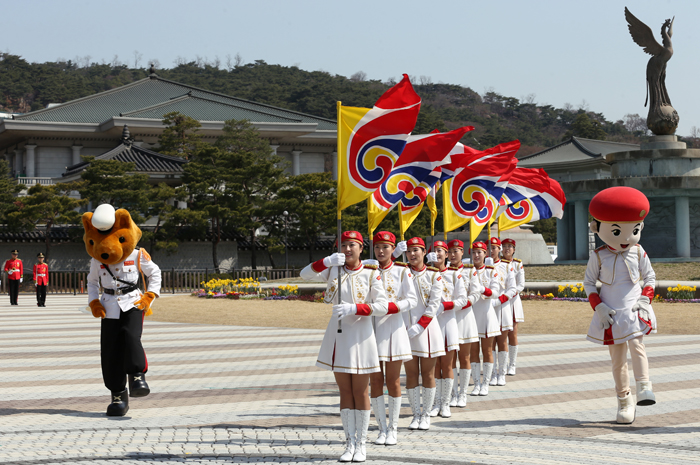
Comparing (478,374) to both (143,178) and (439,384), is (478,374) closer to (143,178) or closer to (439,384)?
(439,384)

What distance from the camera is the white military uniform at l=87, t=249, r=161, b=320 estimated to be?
877cm

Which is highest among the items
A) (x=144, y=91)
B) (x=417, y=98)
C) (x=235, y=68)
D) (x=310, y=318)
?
(x=235, y=68)

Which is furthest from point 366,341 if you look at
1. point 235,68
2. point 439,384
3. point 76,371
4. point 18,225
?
point 235,68

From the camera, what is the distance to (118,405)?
27.0ft

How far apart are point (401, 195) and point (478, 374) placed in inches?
97.7

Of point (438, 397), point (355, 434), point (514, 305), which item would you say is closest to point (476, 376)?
point (438, 397)

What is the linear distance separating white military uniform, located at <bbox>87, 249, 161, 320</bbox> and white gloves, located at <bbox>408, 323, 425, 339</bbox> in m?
3.06

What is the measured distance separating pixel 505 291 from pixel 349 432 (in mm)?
4863

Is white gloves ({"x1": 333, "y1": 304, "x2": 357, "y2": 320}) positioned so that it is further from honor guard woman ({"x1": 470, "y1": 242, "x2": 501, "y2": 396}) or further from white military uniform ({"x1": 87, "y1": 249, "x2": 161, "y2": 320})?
honor guard woman ({"x1": 470, "y1": 242, "x2": 501, "y2": 396})

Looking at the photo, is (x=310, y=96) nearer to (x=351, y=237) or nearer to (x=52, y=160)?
(x=52, y=160)

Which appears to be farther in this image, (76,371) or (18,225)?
(18,225)

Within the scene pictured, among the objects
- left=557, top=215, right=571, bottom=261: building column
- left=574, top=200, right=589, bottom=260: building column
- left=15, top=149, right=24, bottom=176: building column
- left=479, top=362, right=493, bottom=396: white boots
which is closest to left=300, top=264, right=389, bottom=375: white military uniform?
left=479, top=362, right=493, bottom=396: white boots

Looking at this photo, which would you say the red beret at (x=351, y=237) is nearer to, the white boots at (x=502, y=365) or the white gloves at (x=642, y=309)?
the white gloves at (x=642, y=309)

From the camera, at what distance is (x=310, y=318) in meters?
20.4
